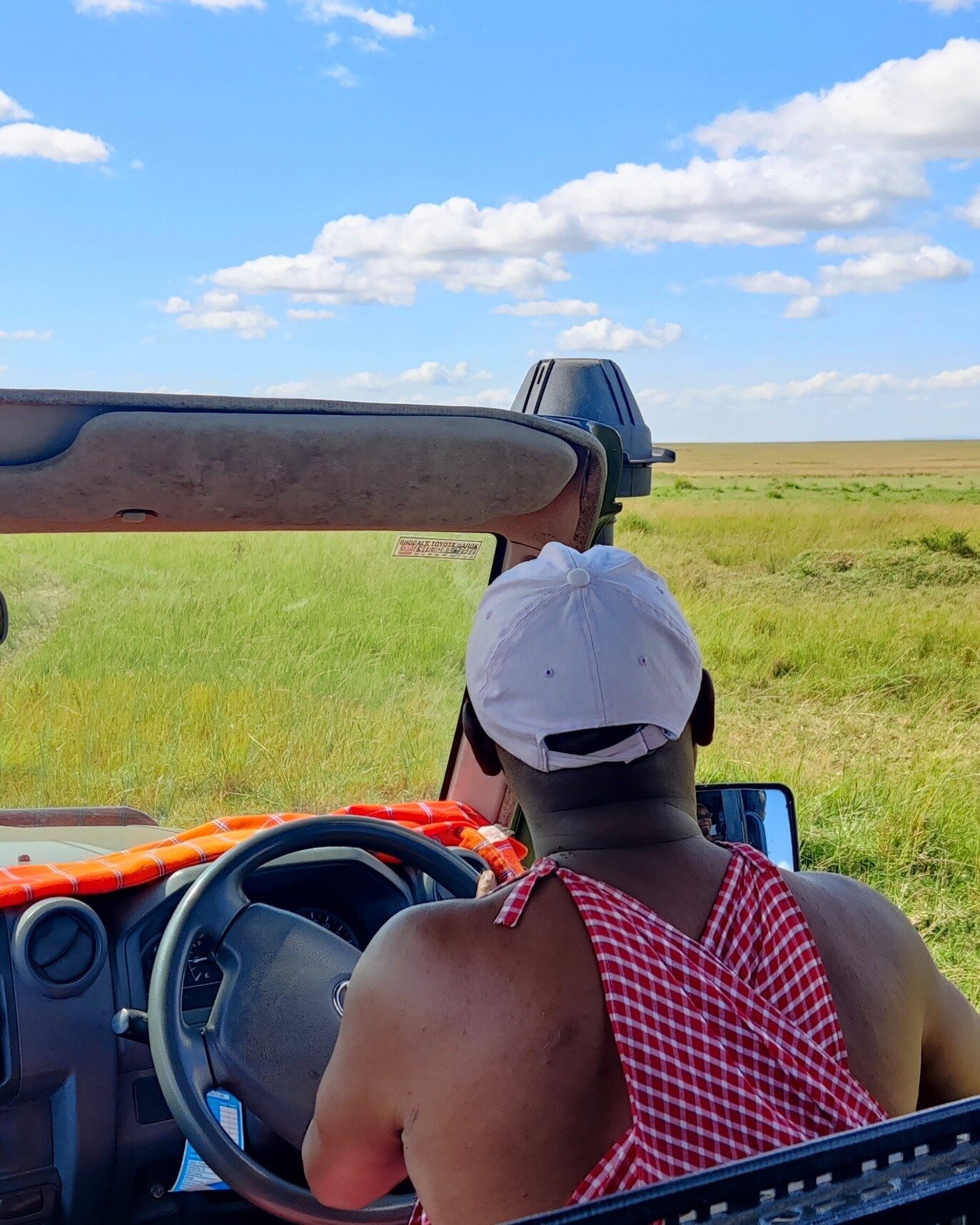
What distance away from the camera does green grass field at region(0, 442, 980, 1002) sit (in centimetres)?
235

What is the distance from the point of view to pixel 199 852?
7.68 feet

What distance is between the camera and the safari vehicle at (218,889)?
1.93 meters

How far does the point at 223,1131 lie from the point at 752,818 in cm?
96

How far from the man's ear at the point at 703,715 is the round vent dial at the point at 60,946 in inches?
46.6

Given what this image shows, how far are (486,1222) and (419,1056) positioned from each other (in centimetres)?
18

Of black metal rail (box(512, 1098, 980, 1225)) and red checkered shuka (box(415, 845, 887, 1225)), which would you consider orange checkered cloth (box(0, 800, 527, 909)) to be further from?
black metal rail (box(512, 1098, 980, 1225))

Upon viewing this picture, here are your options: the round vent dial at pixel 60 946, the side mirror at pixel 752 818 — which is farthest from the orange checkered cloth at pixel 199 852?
the side mirror at pixel 752 818

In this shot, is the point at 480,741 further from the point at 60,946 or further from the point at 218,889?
the point at 60,946

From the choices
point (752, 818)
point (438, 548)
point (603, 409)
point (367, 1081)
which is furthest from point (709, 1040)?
point (603, 409)

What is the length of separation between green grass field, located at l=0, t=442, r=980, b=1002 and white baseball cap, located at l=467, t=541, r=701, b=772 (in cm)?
98

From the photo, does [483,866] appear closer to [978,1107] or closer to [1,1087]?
[1,1087]

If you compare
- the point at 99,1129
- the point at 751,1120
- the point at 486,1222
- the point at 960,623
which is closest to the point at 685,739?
the point at 751,1120

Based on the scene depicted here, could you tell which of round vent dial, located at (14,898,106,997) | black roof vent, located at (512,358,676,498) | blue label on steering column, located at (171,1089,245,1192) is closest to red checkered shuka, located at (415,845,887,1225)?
blue label on steering column, located at (171,1089,245,1192)

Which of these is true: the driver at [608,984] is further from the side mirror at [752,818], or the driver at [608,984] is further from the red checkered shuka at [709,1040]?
the side mirror at [752,818]
